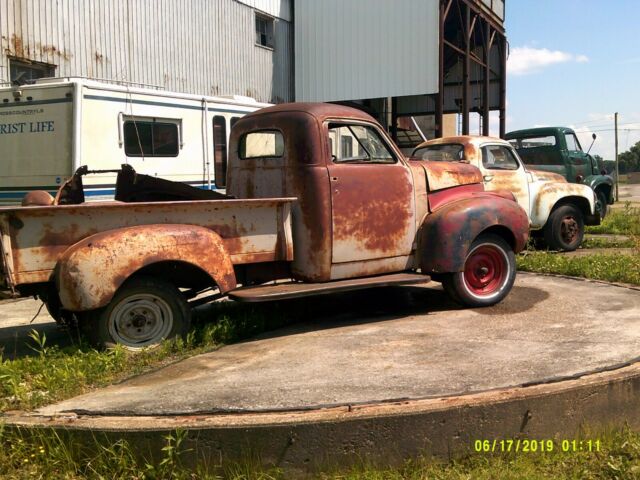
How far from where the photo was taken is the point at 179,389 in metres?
3.67

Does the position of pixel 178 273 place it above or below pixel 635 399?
above

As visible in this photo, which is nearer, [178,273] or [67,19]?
[178,273]

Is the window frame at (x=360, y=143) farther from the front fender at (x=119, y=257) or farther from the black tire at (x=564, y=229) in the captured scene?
the black tire at (x=564, y=229)

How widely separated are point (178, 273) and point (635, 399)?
330cm

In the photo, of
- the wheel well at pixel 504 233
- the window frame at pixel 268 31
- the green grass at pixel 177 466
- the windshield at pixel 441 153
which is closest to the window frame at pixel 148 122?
the windshield at pixel 441 153

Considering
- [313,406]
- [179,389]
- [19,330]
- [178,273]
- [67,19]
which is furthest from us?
[67,19]

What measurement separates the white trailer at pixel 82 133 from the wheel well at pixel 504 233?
17.9ft

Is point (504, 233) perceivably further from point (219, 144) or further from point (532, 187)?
point (219, 144)

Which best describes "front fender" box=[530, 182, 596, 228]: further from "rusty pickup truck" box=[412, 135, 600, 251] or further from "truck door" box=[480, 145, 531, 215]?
"truck door" box=[480, 145, 531, 215]

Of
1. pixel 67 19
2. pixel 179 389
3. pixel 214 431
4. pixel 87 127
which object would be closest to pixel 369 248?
pixel 179 389

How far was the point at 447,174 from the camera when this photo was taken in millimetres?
6031

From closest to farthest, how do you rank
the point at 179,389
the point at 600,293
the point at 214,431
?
the point at 214,431
the point at 179,389
the point at 600,293

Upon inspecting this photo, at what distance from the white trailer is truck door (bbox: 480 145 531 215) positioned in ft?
15.8

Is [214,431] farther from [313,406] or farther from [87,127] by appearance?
[87,127]
